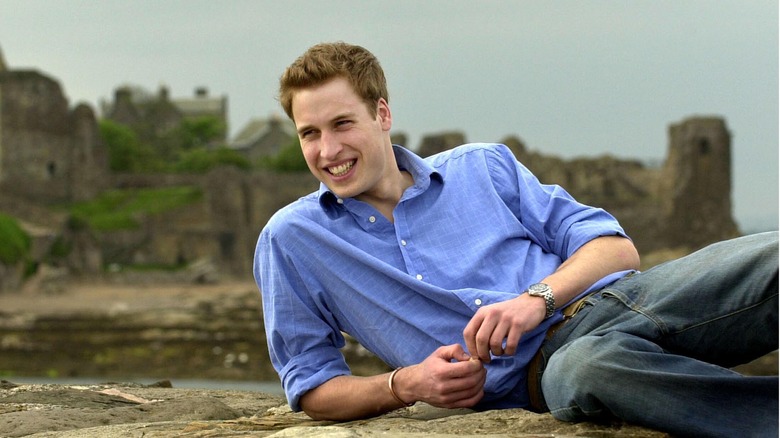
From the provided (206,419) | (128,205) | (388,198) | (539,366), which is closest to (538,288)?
(539,366)

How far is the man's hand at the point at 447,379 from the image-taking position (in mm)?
3762

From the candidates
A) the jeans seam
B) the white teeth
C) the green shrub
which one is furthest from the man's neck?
the green shrub

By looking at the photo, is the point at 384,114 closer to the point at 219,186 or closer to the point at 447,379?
the point at 447,379

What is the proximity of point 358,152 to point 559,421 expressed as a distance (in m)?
1.09

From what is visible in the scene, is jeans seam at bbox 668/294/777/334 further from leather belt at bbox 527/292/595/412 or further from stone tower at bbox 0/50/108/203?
stone tower at bbox 0/50/108/203

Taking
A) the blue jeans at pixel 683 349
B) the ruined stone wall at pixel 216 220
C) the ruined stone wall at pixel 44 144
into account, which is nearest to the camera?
the blue jeans at pixel 683 349

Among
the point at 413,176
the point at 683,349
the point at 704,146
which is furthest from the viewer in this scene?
the point at 704,146

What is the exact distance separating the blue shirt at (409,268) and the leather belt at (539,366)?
0.02 metres

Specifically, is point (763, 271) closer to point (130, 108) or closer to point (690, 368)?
point (690, 368)

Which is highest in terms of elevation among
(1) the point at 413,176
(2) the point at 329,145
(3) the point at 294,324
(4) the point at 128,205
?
(2) the point at 329,145

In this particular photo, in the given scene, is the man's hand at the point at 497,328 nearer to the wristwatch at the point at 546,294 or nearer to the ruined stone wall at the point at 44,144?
the wristwatch at the point at 546,294

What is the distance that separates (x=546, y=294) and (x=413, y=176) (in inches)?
29.3

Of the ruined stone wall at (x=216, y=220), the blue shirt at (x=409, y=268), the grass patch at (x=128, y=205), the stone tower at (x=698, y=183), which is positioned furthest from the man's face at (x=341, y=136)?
the ruined stone wall at (x=216, y=220)

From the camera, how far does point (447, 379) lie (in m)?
3.77
